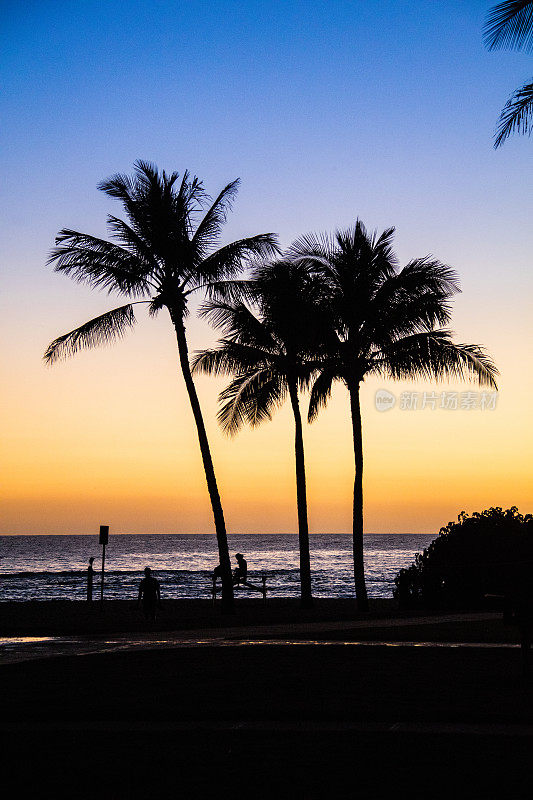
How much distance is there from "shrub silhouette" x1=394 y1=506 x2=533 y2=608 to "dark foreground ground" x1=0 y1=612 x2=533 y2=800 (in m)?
12.8

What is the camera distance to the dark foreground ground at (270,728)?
5961 mm

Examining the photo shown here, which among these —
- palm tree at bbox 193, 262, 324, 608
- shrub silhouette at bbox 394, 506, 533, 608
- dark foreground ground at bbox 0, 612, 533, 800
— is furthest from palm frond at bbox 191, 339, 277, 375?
dark foreground ground at bbox 0, 612, 533, 800

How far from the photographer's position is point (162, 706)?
884 cm

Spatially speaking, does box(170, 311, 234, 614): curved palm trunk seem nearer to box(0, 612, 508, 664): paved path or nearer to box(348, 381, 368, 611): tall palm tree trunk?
box(348, 381, 368, 611): tall palm tree trunk

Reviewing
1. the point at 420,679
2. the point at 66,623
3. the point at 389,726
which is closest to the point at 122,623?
the point at 66,623

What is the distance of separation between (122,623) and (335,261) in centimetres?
1311

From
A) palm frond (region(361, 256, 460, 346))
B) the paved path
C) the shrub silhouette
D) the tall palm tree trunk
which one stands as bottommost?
the paved path

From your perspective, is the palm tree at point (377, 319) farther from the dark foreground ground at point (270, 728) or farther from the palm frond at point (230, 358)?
the dark foreground ground at point (270, 728)

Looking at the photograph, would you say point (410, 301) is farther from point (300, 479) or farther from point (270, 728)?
point (270, 728)

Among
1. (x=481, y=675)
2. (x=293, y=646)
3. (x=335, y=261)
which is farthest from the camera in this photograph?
(x=335, y=261)

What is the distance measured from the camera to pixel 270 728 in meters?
7.81

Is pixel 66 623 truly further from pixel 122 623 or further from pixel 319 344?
pixel 319 344

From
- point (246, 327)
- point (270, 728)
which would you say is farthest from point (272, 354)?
point (270, 728)

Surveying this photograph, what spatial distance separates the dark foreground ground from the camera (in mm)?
5961
